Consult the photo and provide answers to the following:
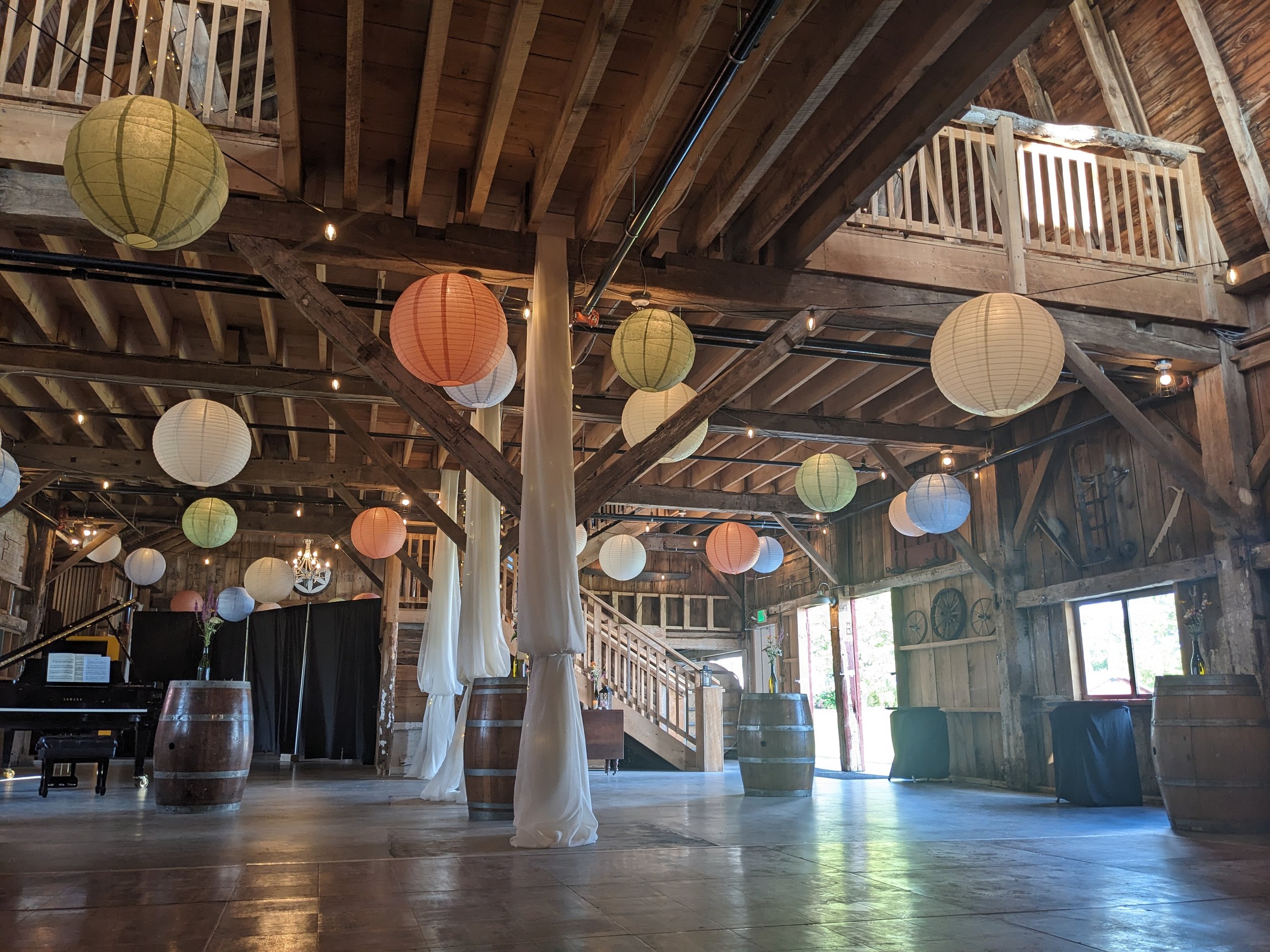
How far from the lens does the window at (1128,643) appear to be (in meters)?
8.18

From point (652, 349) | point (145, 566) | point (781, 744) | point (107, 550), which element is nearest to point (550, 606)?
point (652, 349)

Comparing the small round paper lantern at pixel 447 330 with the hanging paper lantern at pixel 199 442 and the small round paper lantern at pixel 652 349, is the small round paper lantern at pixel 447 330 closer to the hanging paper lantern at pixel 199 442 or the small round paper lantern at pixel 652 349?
the small round paper lantern at pixel 652 349

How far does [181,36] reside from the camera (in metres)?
7.57

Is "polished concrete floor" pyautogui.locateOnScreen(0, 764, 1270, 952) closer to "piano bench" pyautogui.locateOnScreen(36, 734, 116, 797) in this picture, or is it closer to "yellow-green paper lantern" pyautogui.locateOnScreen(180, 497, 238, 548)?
"piano bench" pyautogui.locateOnScreen(36, 734, 116, 797)

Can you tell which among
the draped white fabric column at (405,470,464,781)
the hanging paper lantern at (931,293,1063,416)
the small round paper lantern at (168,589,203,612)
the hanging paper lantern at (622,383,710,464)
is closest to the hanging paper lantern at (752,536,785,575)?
the draped white fabric column at (405,470,464,781)

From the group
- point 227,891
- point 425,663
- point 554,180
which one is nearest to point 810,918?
point 227,891

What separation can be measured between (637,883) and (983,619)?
7390mm

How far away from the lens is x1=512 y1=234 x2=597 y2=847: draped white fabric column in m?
5.08

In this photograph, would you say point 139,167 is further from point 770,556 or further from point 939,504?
point 770,556

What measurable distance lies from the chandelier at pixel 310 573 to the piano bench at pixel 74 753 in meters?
6.83

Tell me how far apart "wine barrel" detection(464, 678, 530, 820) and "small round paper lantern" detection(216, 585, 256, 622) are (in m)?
8.53

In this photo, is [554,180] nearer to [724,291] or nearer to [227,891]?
[724,291]

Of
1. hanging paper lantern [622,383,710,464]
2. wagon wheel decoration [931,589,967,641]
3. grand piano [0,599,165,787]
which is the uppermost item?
hanging paper lantern [622,383,710,464]

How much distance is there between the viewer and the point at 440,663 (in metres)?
9.17
